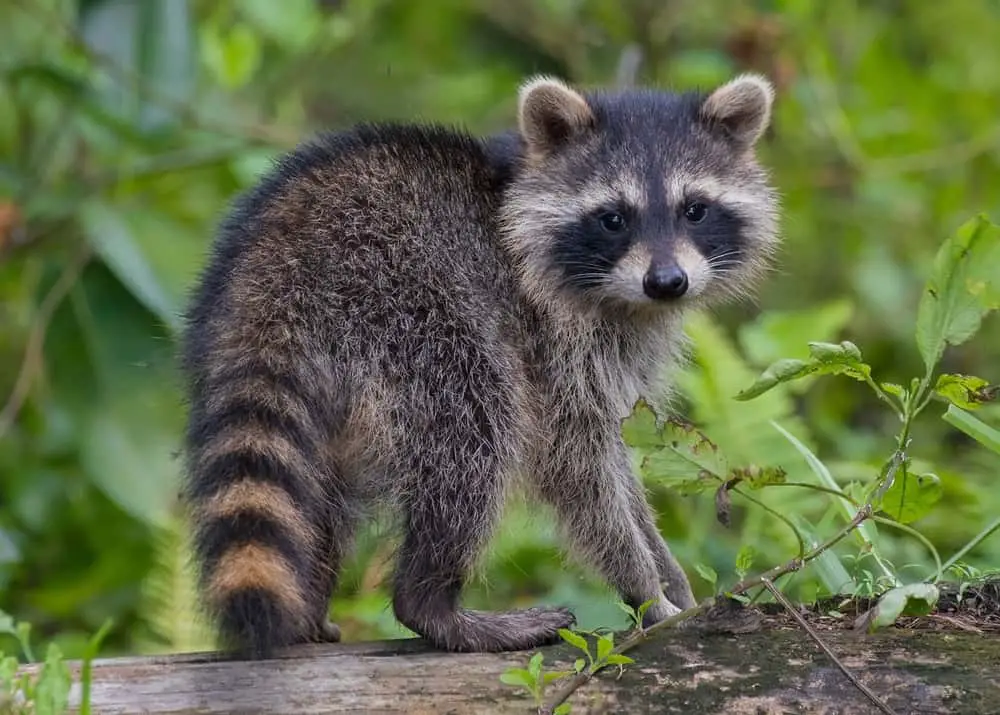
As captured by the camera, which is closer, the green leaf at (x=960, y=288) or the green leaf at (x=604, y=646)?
the green leaf at (x=604, y=646)

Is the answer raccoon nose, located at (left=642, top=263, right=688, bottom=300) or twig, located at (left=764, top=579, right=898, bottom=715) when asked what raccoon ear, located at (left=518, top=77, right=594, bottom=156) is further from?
twig, located at (left=764, top=579, right=898, bottom=715)

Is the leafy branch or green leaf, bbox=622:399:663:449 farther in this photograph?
green leaf, bbox=622:399:663:449

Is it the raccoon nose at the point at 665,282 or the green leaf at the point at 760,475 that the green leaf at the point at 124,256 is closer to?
the raccoon nose at the point at 665,282

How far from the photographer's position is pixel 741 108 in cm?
487

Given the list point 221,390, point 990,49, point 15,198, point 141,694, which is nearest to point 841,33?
Answer: point 990,49

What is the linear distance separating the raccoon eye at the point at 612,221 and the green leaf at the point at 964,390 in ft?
4.45

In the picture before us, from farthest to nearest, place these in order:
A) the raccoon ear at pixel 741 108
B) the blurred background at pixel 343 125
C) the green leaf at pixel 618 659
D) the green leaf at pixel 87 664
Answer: the blurred background at pixel 343 125
the raccoon ear at pixel 741 108
the green leaf at pixel 618 659
the green leaf at pixel 87 664

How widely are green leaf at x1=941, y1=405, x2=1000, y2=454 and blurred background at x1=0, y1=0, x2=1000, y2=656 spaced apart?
0.75 meters

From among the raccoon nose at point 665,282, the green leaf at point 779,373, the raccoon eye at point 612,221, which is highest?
the raccoon eye at point 612,221

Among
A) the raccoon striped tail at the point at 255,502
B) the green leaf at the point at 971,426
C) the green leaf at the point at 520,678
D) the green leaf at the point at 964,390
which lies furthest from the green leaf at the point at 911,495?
the raccoon striped tail at the point at 255,502

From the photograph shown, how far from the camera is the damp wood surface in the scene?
134 inches

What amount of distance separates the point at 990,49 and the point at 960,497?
4305 mm

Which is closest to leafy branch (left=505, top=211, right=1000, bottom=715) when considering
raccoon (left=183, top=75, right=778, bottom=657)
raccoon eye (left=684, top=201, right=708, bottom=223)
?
raccoon (left=183, top=75, right=778, bottom=657)

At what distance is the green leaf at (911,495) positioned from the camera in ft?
12.3
